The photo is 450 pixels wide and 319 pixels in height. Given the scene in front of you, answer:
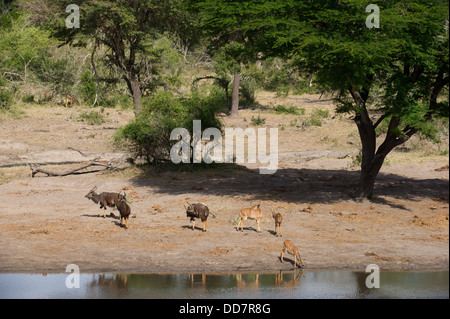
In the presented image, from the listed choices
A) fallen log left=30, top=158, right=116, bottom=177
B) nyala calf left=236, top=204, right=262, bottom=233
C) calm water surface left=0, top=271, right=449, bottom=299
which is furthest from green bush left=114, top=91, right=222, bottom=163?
calm water surface left=0, top=271, right=449, bottom=299

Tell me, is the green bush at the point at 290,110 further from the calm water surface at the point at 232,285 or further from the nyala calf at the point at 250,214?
the calm water surface at the point at 232,285

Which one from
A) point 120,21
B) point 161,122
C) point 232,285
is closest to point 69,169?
point 161,122

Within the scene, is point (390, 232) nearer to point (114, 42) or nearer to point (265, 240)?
point (265, 240)

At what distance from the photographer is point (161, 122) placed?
73.2 feet

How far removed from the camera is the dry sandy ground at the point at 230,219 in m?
12.2

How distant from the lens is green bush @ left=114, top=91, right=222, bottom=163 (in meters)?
22.3

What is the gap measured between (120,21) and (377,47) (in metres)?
16.7

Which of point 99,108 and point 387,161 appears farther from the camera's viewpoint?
point 99,108

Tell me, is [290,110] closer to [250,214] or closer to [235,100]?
[235,100]

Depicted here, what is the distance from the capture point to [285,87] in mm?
44344

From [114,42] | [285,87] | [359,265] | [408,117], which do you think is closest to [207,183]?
[408,117]

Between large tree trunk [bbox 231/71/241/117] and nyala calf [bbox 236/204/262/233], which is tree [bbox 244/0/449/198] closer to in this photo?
nyala calf [bbox 236/204/262/233]

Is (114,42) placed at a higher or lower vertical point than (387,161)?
higher

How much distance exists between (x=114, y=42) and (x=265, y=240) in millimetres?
19745
